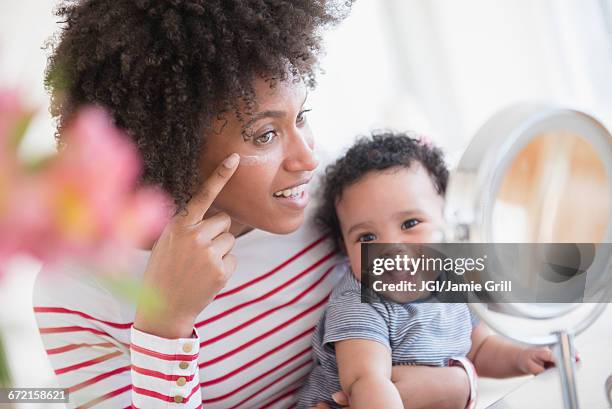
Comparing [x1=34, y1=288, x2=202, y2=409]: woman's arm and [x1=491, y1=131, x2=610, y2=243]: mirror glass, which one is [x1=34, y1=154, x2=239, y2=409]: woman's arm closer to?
[x1=34, y1=288, x2=202, y2=409]: woman's arm

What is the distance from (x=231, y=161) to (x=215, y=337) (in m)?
0.31

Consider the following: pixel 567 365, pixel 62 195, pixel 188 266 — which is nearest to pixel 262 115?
pixel 188 266

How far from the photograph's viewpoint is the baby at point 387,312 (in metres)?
0.95

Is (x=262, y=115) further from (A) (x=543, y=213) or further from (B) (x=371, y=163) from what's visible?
(A) (x=543, y=213)

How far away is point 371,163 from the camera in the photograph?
1080mm

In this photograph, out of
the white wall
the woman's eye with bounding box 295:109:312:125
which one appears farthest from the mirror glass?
the white wall

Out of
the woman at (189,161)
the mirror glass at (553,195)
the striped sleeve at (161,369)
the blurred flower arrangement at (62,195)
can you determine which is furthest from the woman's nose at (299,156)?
the blurred flower arrangement at (62,195)

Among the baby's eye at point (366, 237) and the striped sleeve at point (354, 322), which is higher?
the baby's eye at point (366, 237)

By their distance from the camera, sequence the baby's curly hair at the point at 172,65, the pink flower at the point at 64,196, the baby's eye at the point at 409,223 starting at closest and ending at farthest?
the pink flower at the point at 64,196 < the baby's curly hair at the point at 172,65 < the baby's eye at the point at 409,223

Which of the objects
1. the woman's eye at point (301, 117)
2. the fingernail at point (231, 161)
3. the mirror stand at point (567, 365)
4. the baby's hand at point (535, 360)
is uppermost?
the woman's eye at point (301, 117)

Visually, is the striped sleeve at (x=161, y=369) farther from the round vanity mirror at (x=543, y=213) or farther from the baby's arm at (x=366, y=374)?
the round vanity mirror at (x=543, y=213)

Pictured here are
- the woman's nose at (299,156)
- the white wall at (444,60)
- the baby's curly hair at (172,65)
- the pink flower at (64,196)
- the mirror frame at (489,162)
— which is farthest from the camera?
the white wall at (444,60)

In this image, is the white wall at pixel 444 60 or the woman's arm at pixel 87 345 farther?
the white wall at pixel 444 60

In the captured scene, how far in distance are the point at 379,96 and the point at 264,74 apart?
1506 millimetres
